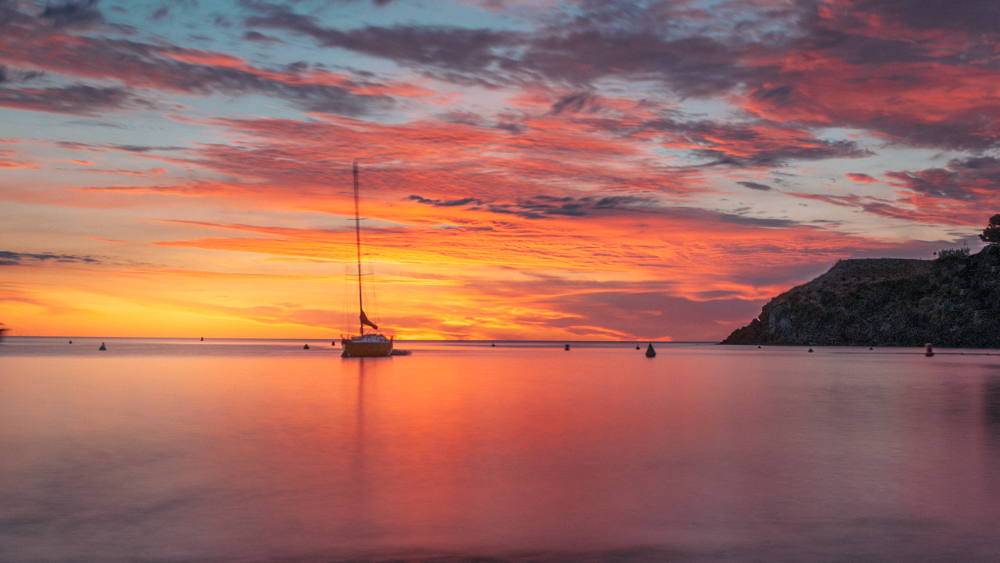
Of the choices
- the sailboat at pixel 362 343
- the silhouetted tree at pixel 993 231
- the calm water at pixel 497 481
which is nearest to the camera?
the calm water at pixel 497 481

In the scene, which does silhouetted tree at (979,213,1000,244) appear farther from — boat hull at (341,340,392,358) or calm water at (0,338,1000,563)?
calm water at (0,338,1000,563)

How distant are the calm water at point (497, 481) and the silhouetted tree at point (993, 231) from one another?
17474 centimetres

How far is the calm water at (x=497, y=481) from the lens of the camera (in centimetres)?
1102

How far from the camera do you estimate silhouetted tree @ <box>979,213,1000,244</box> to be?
182500 millimetres

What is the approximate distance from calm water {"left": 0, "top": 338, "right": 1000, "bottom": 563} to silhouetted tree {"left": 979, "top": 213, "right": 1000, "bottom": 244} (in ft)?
573

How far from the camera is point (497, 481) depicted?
1667cm

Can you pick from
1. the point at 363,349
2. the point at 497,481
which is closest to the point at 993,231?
the point at 363,349

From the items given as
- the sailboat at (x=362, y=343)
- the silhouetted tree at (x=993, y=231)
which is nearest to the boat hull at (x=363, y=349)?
the sailboat at (x=362, y=343)

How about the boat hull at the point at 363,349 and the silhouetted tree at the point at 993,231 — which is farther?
the silhouetted tree at the point at 993,231

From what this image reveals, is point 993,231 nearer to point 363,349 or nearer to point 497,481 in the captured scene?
point 363,349

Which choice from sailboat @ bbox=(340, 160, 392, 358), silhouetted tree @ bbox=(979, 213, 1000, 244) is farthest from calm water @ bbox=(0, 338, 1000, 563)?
silhouetted tree @ bbox=(979, 213, 1000, 244)

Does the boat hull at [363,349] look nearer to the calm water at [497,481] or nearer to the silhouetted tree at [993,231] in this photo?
the calm water at [497,481]

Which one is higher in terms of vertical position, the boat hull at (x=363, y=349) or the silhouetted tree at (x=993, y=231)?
the silhouetted tree at (x=993, y=231)

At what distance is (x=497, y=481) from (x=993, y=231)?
20289 cm
